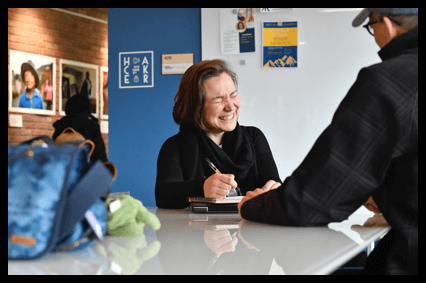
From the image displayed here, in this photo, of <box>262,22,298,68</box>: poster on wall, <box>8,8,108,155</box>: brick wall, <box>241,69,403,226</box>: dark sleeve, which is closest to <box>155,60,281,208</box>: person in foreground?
<box>241,69,403,226</box>: dark sleeve

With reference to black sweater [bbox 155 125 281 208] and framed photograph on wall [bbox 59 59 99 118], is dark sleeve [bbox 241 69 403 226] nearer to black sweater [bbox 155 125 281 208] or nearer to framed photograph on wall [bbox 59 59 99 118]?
black sweater [bbox 155 125 281 208]

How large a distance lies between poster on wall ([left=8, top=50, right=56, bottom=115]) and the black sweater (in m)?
4.27

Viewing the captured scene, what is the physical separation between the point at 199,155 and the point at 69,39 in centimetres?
489

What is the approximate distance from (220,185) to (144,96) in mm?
2054

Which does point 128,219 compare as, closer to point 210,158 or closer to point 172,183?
point 172,183

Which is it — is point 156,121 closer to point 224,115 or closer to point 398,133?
point 224,115

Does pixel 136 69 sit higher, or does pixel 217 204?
pixel 136 69

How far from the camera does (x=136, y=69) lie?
3258 mm

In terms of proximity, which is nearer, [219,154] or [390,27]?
[390,27]

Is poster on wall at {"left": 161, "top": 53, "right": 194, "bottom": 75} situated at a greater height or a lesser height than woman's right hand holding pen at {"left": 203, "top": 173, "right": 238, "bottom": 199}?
greater

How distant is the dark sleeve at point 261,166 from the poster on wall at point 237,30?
1270 millimetres

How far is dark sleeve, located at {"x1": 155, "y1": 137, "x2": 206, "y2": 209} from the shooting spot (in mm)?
1485

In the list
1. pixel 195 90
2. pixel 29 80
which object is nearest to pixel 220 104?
pixel 195 90

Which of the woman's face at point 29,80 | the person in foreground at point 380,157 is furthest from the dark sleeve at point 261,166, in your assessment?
the woman's face at point 29,80
